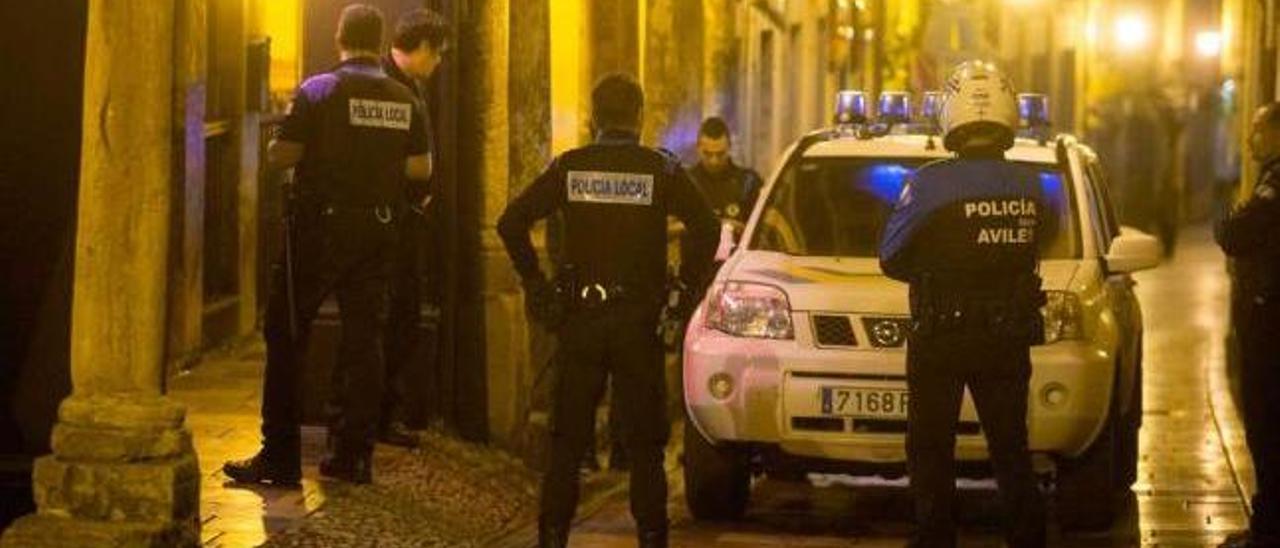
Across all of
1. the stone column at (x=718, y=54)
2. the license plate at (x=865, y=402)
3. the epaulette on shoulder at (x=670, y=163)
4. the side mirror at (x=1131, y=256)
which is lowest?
the license plate at (x=865, y=402)

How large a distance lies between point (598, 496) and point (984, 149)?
3337 mm

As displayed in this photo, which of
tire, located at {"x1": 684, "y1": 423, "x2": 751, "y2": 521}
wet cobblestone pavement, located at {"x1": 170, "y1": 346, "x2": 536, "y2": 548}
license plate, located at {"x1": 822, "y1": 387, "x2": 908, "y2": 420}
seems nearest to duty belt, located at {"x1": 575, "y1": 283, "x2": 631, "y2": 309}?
wet cobblestone pavement, located at {"x1": 170, "y1": 346, "x2": 536, "y2": 548}

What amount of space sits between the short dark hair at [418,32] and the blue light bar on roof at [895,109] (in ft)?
7.98

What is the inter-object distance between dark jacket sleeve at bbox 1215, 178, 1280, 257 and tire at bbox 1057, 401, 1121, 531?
3.51 feet

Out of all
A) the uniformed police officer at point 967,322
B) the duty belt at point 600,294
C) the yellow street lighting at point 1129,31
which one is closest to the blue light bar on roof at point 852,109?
the uniformed police officer at point 967,322

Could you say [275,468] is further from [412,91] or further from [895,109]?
[895,109]

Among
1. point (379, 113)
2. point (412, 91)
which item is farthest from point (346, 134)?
point (412, 91)

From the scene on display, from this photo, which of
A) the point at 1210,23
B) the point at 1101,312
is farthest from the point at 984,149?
the point at 1210,23

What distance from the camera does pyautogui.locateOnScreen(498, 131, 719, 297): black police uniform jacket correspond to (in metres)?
9.48

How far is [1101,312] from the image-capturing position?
11.5 m

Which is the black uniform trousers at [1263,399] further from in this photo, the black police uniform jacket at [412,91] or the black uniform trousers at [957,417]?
the black police uniform jacket at [412,91]

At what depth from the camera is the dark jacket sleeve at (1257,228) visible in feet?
34.6

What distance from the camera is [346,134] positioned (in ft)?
34.5

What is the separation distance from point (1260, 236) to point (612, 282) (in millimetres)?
2680
